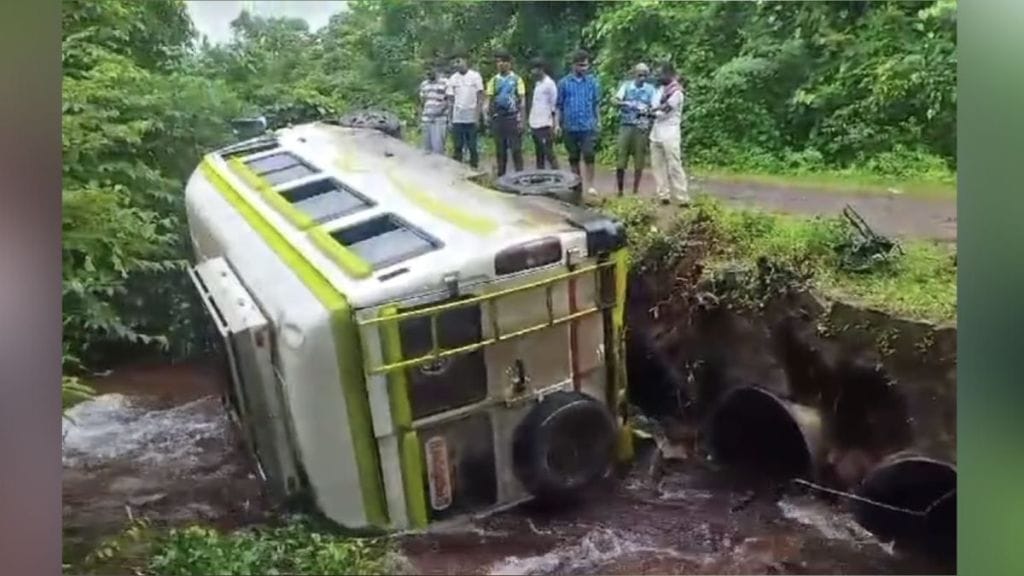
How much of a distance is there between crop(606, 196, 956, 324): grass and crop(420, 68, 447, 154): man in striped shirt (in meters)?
0.33

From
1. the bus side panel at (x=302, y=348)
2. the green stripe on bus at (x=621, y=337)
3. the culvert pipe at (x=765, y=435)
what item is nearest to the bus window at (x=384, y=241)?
the bus side panel at (x=302, y=348)

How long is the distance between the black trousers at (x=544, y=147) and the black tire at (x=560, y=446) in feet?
1.35

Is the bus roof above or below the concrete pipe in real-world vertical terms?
above

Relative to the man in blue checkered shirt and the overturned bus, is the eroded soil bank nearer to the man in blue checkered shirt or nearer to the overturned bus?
the overturned bus

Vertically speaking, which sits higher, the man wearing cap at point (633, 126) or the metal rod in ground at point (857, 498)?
the man wearing cap at point (633, 126)

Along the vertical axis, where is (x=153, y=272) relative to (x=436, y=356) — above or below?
above

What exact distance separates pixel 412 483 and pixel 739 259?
70cm

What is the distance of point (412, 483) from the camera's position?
6.15 ft

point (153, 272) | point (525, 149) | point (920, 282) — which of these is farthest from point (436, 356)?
point (920, 282)

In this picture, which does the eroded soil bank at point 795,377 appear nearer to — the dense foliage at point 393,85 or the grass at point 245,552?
the dense foliage at point 393,85

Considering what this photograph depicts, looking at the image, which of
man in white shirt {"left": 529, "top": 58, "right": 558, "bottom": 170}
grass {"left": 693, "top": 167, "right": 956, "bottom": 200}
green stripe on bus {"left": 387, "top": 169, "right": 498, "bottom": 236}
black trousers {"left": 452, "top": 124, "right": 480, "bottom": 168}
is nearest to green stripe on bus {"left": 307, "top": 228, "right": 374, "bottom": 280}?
green stripe on bus {"left": 387, "top": 169, "right": 498, "bottom": 236}

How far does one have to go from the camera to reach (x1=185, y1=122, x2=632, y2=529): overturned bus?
1843 millimetres

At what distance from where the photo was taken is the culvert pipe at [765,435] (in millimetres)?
1916
